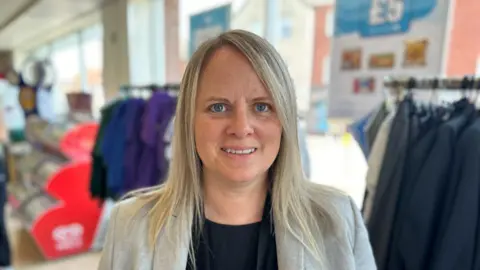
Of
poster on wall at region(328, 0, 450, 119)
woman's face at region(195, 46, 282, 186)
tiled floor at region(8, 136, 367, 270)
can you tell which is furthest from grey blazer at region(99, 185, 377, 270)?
tiled floor at region(8, 136, 367, 270)

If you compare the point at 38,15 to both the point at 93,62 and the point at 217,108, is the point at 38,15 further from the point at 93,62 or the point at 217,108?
the point at 217,108

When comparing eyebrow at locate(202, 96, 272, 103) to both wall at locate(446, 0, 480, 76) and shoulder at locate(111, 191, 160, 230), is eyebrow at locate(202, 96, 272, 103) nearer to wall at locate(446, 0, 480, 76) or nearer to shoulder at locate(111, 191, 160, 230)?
shoulder at locate(111, 191, 160, 230)

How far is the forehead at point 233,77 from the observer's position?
838 millimetres

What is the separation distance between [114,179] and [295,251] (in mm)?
2037

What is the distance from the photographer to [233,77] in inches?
33.1

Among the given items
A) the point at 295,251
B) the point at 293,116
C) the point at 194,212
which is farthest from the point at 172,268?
the point at 293,116

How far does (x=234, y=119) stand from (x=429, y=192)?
26.1 inches

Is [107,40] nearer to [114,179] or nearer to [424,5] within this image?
[114,179]

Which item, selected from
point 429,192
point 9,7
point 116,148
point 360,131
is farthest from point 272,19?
point 9,7

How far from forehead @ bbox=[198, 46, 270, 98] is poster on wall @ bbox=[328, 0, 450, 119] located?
3.24 ft

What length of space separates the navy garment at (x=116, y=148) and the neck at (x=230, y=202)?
1.80 m

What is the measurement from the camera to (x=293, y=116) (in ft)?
2.93

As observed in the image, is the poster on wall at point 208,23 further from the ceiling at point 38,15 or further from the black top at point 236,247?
the ceiling at point 38,15

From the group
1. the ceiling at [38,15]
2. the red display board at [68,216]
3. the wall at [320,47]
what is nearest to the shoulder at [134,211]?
the wall at [320,47]
